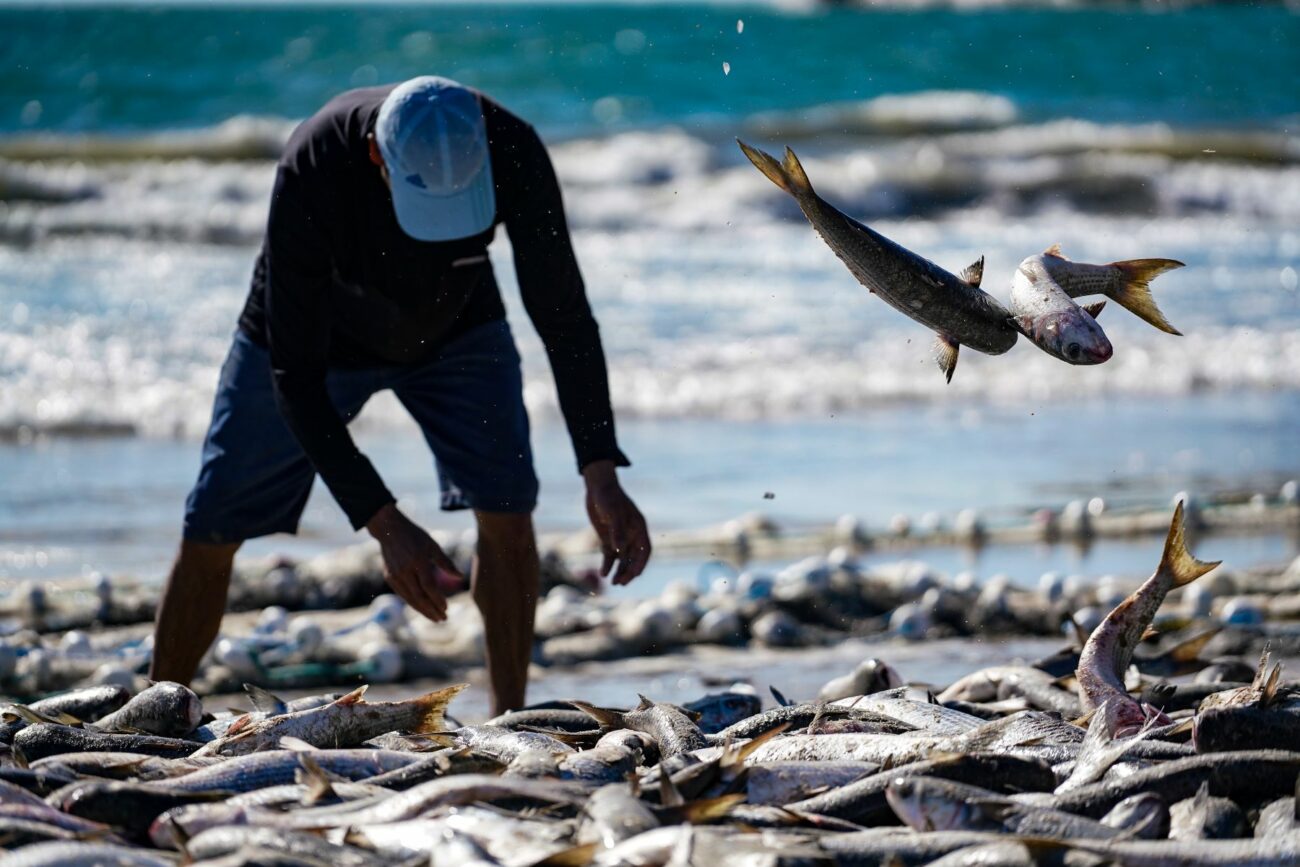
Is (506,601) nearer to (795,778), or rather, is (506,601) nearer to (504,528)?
(504,528)

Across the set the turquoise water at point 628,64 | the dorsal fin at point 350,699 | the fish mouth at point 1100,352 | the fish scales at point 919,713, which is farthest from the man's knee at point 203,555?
the turquoise water at point 628,64

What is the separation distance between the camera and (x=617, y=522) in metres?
4.67

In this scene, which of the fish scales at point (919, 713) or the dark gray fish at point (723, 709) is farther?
the dark gray fish at point (723, 709)

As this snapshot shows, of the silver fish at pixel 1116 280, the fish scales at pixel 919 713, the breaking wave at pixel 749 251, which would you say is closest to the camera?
the silver fish at pixel 1116 280

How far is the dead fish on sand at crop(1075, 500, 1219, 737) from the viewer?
4.19 meters

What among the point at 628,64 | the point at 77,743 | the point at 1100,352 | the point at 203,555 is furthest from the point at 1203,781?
the point at 628,64

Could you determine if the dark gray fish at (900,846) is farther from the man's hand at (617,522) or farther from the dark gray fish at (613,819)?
the man's hand at (617,522)

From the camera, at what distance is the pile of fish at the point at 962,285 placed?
3.39 metres

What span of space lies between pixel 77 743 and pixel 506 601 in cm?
141

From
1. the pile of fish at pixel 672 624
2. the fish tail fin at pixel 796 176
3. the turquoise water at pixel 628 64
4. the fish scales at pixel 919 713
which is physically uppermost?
the turquoise water at pixel 628 64

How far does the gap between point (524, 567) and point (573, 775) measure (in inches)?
60.6

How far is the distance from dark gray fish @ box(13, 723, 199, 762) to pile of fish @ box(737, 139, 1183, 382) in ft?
6.78

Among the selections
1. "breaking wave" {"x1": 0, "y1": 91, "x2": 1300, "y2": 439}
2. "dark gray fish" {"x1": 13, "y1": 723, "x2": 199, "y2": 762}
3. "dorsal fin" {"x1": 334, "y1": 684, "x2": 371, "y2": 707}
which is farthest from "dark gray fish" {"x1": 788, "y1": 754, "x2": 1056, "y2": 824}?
"breaking wave" {"x1": 0, "y1": 91, "x2": 1300, "y2": 439}

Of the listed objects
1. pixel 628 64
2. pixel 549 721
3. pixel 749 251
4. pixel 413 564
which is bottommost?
pixel 549 721
